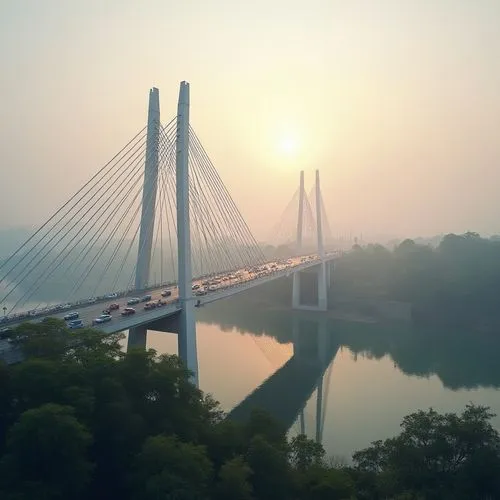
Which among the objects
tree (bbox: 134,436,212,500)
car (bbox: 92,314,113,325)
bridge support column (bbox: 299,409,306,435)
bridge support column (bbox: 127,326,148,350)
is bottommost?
bridge support column (bbox: 299,409,306,435)

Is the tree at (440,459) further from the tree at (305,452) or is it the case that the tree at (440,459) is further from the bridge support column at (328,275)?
the bridge support column at (328,275)

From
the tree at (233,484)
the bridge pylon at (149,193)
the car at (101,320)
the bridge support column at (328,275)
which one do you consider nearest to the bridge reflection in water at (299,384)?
the bridge pylon at (149,193)

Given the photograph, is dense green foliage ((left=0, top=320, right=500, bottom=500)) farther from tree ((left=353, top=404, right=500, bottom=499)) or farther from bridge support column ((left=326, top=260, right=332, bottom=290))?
bridge support column ((left=326, top=260, right=332, bottom=290))

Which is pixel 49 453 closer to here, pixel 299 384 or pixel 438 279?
pixel 299 384

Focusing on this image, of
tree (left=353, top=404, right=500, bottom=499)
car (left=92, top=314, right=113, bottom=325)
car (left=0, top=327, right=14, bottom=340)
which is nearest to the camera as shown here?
tree (left=353, top=404, right=500, bottom=499)

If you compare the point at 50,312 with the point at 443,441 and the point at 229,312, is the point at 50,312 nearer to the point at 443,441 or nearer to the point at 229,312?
the point at 443,441

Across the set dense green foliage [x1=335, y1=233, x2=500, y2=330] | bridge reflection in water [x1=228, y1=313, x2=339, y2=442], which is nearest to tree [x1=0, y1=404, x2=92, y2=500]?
bridge reflection in water [x1=228, y1=313, x2=339, y2=442]
